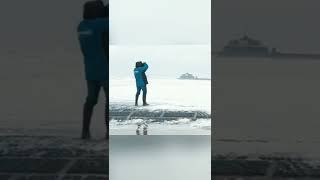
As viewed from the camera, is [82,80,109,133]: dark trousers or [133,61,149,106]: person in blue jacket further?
[133,61,149,106]: person in blue jacket

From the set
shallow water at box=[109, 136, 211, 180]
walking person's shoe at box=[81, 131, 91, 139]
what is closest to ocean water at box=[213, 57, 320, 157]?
shallow water at box=[109, 136, 211, 180]

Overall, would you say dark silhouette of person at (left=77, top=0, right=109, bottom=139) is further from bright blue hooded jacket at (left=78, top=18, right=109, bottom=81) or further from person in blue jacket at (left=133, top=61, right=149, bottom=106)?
person in blue jacket at (left=133, top=61, right=149, bottom=106)

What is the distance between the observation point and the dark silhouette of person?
3.09m

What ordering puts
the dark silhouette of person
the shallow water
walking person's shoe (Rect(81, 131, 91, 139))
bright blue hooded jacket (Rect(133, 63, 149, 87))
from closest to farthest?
the dark silhouette of person < walking person's shoe (Rect(81, 131, 91, 139)) < the shallow water < bright blue hooded jacket (Rect(133, 63, 149, 87))

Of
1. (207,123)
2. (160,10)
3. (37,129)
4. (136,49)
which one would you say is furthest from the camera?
(136,49)

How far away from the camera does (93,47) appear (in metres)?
3.12

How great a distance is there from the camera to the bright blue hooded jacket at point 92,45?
10.2 feet

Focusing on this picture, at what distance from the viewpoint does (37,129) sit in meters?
3.34

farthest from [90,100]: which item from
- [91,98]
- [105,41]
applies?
[105,41]

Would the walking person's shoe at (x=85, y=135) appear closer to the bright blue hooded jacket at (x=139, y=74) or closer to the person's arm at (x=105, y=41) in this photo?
the person's arm at (x=105, y=41)

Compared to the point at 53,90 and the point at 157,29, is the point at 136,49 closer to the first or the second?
the point at 157,29

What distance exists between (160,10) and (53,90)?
368cm

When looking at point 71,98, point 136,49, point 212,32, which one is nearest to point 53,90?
point 71,98

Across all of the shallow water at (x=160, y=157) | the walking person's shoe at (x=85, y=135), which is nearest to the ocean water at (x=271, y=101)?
the shallow water at (x=160, y=157)
